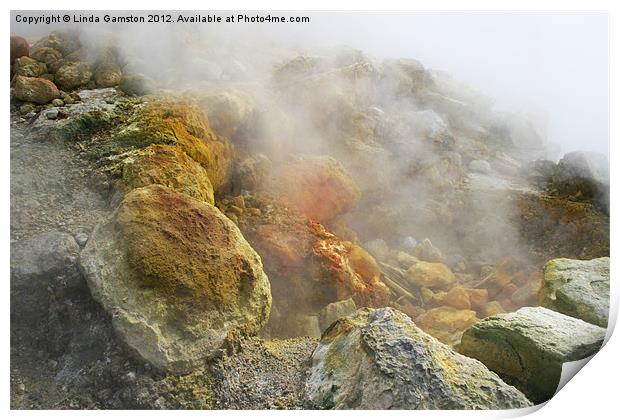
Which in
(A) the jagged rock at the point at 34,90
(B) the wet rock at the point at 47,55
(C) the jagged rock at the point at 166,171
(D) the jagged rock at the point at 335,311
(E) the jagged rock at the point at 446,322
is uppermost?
(B) the wet rock at the point at 47,55

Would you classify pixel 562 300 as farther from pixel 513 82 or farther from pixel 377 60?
pixel 377 60

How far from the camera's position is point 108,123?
3.61m

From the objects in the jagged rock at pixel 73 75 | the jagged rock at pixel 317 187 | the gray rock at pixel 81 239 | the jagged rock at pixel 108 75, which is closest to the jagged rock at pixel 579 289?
the jagged rock at pixel 317 187

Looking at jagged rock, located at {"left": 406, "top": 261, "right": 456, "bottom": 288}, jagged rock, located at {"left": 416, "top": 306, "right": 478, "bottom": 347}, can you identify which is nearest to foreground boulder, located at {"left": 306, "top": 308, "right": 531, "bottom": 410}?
jagged rock, located at {"left": 416, "top": 306, "right": 478, "bottom": 347}

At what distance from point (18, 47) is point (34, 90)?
10.8 inches

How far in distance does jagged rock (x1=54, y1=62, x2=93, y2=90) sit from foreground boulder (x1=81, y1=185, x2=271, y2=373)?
1.19 meters

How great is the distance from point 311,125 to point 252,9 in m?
1.45

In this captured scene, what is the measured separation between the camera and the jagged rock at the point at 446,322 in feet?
13.1

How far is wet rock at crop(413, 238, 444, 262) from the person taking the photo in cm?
457

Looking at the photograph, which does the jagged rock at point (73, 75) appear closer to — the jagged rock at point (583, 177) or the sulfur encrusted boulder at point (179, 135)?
the sulfur encrusted boulder at point (179, 135)

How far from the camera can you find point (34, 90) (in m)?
3.46

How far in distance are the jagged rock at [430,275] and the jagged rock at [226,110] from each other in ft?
6.02

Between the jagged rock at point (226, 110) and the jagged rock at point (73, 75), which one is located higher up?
the jagged rock at point (73, 75)

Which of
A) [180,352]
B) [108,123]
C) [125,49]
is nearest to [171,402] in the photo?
[180,352]
